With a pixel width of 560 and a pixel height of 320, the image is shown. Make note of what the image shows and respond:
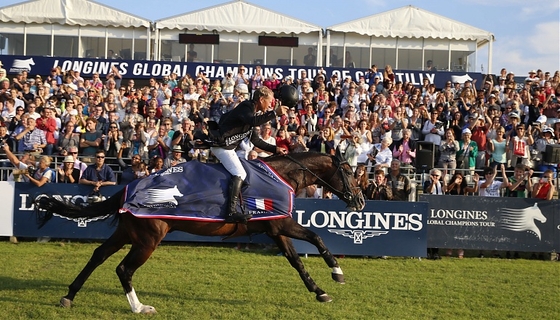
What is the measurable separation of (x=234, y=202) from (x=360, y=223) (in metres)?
5.52

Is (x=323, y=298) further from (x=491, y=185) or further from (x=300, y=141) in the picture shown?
(x=491, y=185)

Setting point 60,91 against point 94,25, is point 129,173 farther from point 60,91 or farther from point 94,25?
point 94,25

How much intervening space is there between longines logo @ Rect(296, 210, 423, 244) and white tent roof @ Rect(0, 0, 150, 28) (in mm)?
16651

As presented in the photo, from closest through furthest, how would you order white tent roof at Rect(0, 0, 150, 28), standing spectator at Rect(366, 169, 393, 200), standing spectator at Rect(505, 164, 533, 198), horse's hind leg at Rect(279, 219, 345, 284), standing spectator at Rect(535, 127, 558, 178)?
horse's hind leg at Rect(279, 219, 345, 284) < standing spectator at Rect(366, 169, 393, 200) < standing spectator at Rect(505, 164, 533, 198) < standing spectator at Rect(535, 127, 558, 178) < white tent roof at Rect(0, 0, 150, 28)

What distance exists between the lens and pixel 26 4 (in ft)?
89.2

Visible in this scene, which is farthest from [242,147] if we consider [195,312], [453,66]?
[453,66]

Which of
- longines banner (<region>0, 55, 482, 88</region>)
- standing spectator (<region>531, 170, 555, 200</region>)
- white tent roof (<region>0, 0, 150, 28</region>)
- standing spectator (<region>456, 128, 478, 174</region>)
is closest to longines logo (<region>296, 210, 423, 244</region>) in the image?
standing spectator (<region>531, 170, 555, 200</region>)

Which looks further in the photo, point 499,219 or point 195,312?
point 499,219

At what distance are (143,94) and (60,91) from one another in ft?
7.73

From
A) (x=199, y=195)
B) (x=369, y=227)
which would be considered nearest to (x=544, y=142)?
(x=369, y=227)

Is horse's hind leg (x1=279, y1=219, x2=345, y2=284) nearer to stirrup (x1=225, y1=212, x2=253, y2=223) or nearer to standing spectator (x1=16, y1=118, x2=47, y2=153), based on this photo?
stirrup (x1=225, y1=212, x2=253, y2=223)

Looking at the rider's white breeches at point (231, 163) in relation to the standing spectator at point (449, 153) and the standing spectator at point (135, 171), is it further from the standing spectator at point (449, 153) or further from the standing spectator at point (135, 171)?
the standing spectator at point (449, 153)

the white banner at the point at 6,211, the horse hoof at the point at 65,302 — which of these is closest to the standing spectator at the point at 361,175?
the horse hoof at the point at 65,302

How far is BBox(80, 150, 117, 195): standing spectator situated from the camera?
13602 millimetres
